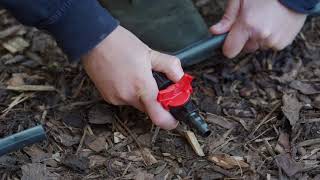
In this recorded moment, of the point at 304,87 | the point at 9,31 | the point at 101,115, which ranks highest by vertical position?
the point at 9,31

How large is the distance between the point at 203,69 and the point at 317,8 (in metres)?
0.33

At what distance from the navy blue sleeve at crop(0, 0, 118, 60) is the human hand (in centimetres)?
34

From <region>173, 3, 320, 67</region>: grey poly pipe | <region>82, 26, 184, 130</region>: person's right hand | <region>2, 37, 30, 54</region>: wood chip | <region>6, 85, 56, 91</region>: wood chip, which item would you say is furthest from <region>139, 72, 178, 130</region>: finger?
<region>2, 37, 30, 54</region>: wood chip

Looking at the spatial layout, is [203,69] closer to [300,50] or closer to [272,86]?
[272,86]

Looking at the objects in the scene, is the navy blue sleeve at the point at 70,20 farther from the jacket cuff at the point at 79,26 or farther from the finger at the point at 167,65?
the finger at the point at 167,65

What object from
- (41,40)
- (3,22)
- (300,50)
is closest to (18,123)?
(41,40)

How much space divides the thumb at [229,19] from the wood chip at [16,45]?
1.74 ft

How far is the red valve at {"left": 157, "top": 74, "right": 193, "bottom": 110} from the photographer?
1170mm

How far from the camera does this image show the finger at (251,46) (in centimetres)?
143

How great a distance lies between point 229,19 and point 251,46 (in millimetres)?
89

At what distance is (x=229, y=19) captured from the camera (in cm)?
143

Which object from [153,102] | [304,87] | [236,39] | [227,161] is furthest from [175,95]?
[304,87]

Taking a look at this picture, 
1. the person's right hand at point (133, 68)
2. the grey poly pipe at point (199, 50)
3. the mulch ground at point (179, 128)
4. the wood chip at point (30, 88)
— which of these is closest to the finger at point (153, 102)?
the person's right hand at point (133, 68)

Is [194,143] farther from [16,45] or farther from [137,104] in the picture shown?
[16,45]
